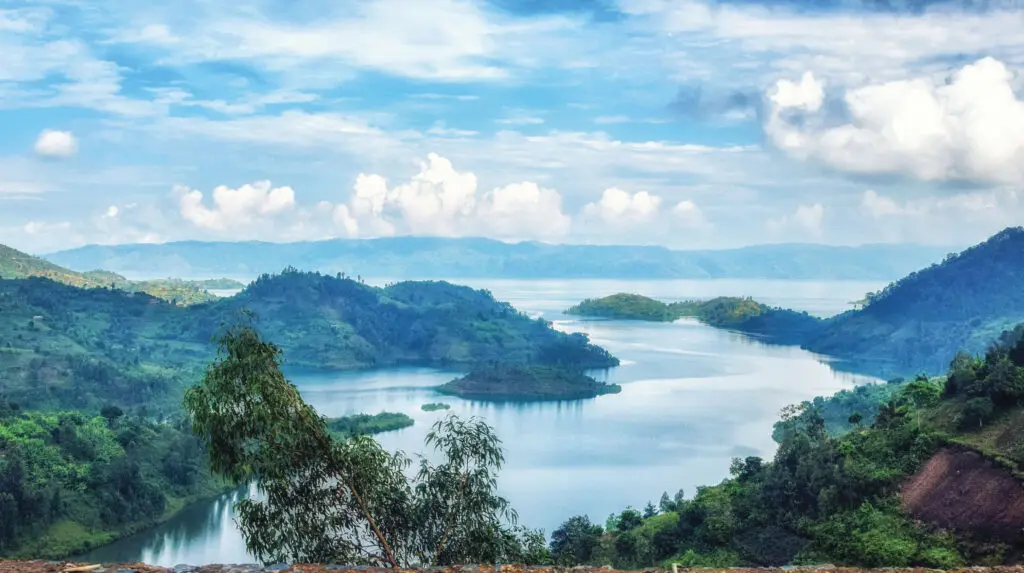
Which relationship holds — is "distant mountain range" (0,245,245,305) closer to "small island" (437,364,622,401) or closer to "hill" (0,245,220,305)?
"hill" (0,245,220,305)

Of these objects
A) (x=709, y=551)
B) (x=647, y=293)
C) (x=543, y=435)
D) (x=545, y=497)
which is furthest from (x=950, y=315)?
(x=647, y=293)

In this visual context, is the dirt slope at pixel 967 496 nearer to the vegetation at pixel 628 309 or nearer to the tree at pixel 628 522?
the tree at pixel 628 522

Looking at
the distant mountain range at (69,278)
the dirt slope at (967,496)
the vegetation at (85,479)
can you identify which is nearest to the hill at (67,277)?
the distant mountain range at (69,278)

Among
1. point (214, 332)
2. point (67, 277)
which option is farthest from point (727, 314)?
point (67, 277)

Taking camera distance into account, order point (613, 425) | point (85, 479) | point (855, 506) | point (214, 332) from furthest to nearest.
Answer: point (214, 332) < point (613, 425) < point (85, 479) < point (855, 506)

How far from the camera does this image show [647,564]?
1780 centimetres

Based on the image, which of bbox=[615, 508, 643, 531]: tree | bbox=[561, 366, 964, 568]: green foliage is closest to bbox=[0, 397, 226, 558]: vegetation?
bbox=[615, 508, 643, 531]: tree

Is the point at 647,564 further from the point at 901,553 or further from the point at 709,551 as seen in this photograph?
the point at 901,553

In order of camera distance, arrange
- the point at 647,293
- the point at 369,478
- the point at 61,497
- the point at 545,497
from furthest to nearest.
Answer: the point at 647,293 < the point at 545,497 < the point at 61,497 < the point at 369,478

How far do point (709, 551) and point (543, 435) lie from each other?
2856 centimetres

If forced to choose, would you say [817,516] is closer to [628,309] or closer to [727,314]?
[727,314]

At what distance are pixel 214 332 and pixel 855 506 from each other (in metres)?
60.2

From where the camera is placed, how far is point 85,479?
31.1m

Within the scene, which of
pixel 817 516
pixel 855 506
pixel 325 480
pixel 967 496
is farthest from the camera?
pixel 817 516
